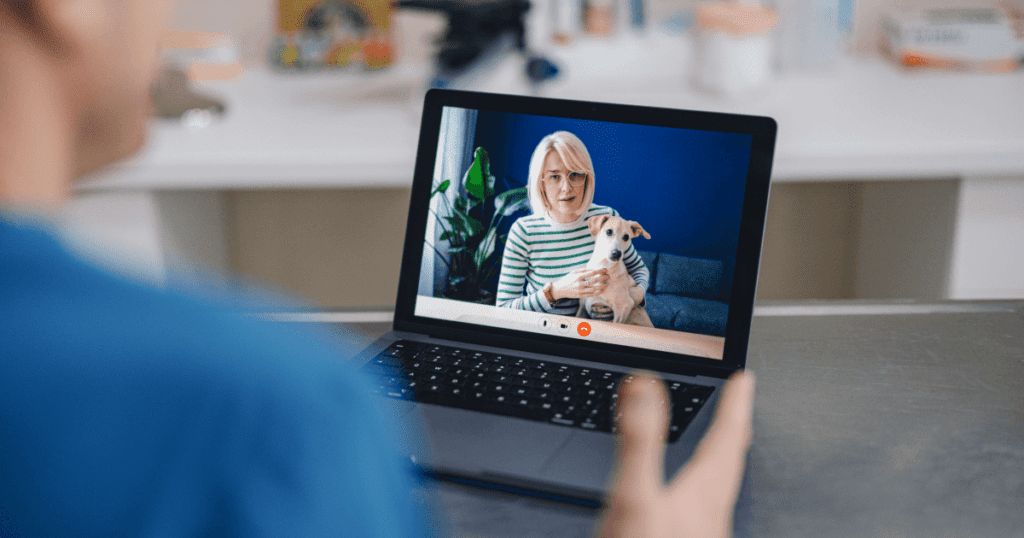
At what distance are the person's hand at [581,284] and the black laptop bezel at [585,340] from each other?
36 mm

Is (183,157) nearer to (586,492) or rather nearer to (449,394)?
(449,394)

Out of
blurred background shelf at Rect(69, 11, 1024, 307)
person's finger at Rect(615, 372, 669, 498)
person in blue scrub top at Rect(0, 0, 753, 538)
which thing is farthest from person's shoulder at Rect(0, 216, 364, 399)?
blurred background shelf at Rect(69, 11, 1024, 307)

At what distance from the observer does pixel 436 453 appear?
0.59 m

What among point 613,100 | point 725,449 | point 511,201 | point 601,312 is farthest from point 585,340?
point 613,100

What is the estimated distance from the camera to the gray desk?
0.54m

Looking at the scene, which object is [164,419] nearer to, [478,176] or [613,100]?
[478,176]

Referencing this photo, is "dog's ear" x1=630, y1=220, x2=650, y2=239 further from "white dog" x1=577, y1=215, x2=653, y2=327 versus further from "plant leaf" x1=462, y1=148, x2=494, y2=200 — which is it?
"plant leaf" x1=462, y1=148, x2=494, y2=200

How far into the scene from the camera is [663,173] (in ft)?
2.42

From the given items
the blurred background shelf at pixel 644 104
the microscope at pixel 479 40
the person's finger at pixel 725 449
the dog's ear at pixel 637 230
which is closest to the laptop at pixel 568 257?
the dog's ear at pixel 637 230

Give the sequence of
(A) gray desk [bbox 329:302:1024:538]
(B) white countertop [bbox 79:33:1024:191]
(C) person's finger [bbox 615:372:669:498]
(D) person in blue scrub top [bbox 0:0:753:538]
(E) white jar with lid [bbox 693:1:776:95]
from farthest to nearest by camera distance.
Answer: (E) white jar with lid [bbox 693:1:776:95] → (B) white countertop [bbox 79:33:1024:191] → (A) gray desk [bbox 329:302:1024:538] → (C) person's finger [bbox 615:372:669:498] → (D) person in blue scrub top [bbox 0:0:753:538]

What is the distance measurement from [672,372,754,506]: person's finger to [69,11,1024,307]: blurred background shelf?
974 millimetres

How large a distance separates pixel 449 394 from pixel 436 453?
0.24 ft

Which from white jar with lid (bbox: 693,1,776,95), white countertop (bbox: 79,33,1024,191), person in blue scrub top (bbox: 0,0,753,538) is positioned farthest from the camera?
white jar with lid (bbox: 693,1,776,95)

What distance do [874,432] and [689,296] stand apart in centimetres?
17
